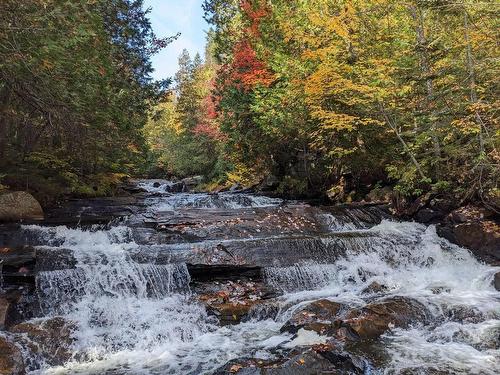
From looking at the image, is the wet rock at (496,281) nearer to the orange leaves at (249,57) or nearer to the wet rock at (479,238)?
the wet rock at (479,238)

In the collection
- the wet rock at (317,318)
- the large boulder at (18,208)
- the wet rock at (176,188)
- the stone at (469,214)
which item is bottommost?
the wet rock at (317,318)

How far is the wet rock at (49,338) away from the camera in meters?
6.39

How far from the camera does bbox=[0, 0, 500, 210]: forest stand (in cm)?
827

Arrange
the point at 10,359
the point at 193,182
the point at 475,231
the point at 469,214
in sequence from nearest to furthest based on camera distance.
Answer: the point at 10,359 → the point at 475,231 → the point at 469,214 → the point at 193,182

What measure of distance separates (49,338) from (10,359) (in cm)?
74

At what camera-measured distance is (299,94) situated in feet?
49.3

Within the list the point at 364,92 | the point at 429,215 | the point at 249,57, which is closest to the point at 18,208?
the point at 364,92

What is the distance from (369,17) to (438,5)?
5.34 metres

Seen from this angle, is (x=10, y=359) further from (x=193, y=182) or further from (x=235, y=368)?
(x=193, y=182)

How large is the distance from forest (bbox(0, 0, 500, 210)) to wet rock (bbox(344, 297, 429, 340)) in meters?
3.57

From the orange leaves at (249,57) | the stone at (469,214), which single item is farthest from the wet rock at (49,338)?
the orange leaves at (249,57)

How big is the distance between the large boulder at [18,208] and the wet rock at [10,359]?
20.8ft

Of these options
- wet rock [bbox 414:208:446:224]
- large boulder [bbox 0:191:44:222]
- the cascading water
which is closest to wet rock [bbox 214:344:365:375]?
the cascading water

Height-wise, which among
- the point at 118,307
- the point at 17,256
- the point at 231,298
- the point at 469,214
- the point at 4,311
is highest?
the point at 17,256
